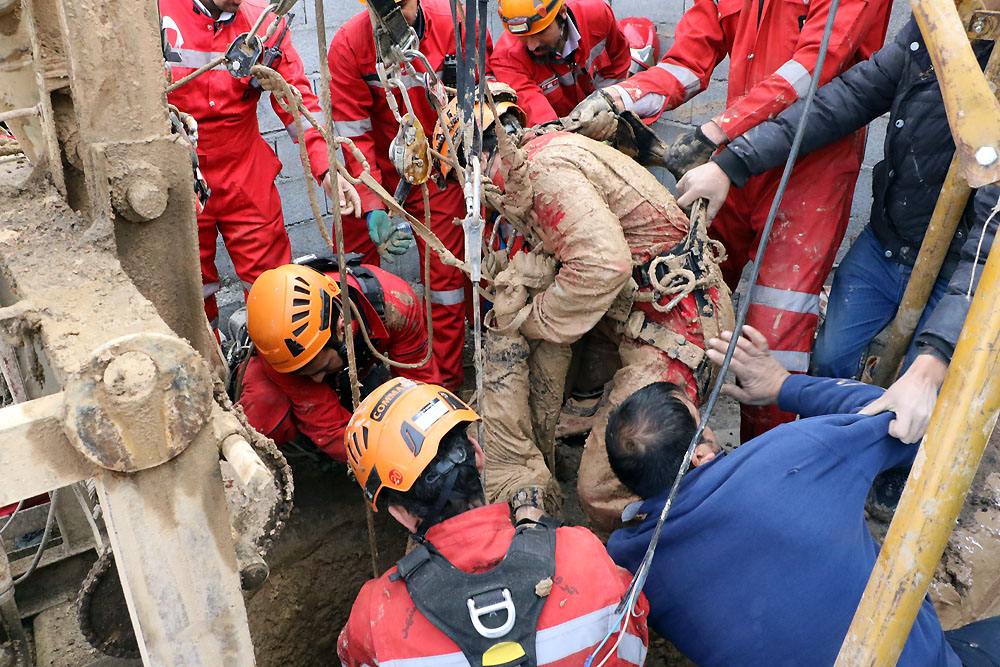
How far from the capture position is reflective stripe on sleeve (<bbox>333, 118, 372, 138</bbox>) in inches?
178

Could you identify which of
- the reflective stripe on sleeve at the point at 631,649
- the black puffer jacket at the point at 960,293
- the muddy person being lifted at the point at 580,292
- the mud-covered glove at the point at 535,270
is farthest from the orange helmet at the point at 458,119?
the reflective stripe on sleeve at the point at 631,649

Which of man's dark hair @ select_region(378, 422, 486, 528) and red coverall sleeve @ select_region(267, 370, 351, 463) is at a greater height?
man's dark hair @ select_region(378, 422, 486, 528)

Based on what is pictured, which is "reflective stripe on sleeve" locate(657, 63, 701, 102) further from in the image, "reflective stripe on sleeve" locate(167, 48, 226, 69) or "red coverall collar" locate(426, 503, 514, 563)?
"red coverall collar" locate(426, 503, 514, 563)

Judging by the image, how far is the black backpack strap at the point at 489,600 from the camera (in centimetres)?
176

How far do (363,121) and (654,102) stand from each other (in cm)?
185

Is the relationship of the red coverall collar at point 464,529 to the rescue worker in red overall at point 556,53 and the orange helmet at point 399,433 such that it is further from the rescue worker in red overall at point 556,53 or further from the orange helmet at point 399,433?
the rescue worker in red overall at point 556,53

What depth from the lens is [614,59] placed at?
198 inches

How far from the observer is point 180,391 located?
103 cm

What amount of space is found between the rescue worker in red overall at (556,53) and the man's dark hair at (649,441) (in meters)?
2.58

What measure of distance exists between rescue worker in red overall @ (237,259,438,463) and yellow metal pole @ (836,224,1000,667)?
2243 mm

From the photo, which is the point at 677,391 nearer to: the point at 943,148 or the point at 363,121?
the point at 943,148

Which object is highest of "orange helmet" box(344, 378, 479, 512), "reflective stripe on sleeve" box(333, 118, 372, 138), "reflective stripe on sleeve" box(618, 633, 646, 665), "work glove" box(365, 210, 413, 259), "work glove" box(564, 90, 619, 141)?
"work glove" box(564, 90, 619, 141)

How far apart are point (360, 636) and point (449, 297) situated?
272 centimetres

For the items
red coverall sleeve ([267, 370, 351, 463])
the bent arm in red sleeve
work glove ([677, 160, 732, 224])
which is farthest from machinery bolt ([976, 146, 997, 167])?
red coverall sleeve ([267, 370, 351, 463])
